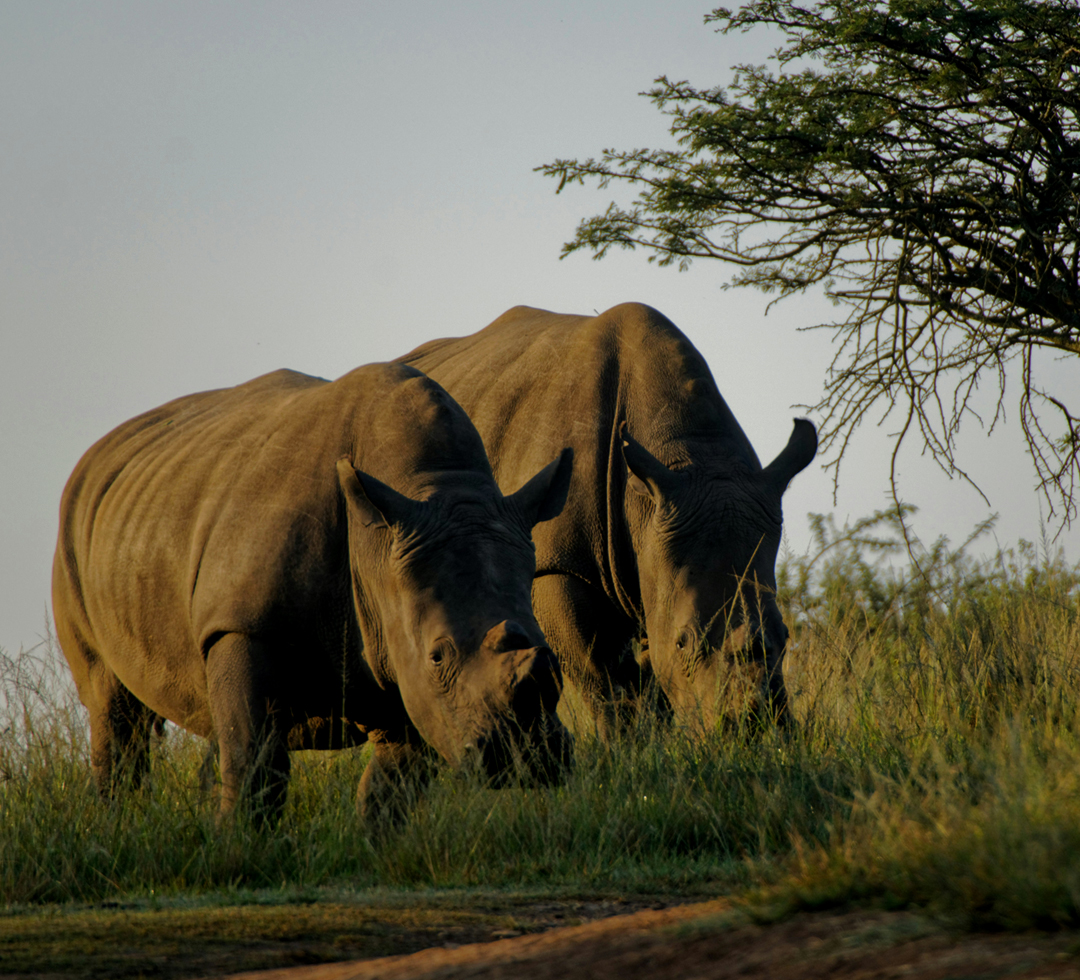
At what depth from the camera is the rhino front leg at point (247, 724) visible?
524 centimetres

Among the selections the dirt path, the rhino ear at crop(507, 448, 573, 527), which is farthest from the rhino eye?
the dirt path

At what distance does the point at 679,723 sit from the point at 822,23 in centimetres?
585

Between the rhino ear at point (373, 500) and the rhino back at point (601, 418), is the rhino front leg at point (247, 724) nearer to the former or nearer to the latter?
the rhino ear at point (373, 500)

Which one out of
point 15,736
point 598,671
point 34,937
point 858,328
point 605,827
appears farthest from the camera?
point 858,328

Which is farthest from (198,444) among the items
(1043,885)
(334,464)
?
(1043,885)

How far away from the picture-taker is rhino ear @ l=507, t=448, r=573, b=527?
5.23 meters

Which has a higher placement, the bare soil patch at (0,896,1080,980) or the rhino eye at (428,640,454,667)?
the rhino eye at (428,640,454,667)

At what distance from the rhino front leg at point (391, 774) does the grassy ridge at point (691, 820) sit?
16 cm

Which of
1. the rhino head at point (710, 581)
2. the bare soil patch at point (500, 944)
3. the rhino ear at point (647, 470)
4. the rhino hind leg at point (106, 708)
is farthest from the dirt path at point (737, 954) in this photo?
the rhino hind leg at point (106, 708)

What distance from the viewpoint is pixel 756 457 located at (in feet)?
22.1

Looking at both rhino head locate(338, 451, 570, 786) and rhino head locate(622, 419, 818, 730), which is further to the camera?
rhino head locate(622, 419, 818, 730)

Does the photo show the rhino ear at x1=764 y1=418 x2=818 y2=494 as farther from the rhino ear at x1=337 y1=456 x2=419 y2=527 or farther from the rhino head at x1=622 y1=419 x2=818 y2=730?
the rhino ear at x1=337 y1=456 x2=419 y2=527

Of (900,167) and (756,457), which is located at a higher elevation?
Result: (900,167)

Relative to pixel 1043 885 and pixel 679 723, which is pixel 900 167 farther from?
pixel 1043 885
